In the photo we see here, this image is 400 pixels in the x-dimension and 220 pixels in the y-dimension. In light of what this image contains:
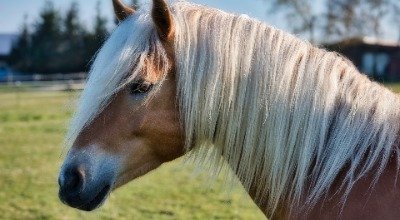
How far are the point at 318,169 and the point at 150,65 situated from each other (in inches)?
32.8

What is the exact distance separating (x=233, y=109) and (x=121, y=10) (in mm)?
766

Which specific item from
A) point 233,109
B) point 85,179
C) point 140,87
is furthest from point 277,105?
point 85,179

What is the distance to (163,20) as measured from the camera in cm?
221

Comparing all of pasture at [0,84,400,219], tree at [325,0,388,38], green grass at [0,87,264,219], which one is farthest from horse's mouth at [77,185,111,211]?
tree at [325,0,388,38]

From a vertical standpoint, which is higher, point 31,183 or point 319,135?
point 319,135

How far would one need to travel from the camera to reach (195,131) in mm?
2326

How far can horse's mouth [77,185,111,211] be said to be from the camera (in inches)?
88.1

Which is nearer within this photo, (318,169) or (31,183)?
(318,169)

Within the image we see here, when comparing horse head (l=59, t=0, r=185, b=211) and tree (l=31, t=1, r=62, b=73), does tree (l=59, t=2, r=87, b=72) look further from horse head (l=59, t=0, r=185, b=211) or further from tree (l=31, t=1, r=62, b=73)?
horse head (l=59, t=0, r=185, b=211)

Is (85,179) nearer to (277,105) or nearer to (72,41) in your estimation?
(277,105)

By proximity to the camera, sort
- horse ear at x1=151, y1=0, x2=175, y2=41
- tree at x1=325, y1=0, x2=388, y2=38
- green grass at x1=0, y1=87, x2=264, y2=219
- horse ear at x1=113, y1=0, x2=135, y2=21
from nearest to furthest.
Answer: horse ear at x1=151, y1=0, x2=175, y2=41
horse ear at x1=113, y1=0, x2=135, y2=21
green grass at x1=0, y1=87, x2=264, y2=219
tree at x1=325, y1=0, x2=388, y2=38

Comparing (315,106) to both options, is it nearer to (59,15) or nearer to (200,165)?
(200,165)

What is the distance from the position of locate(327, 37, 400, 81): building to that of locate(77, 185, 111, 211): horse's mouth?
43.6m

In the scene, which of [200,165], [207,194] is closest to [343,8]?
[207,194]
